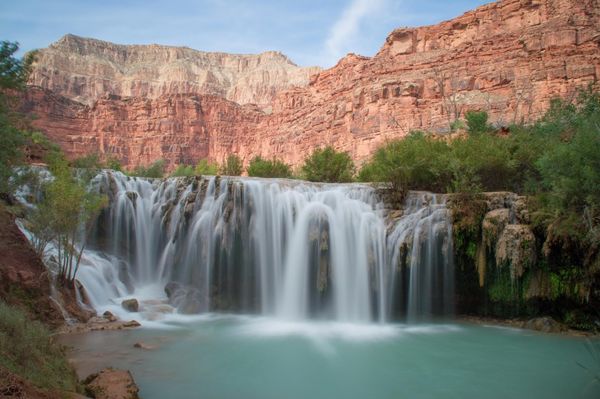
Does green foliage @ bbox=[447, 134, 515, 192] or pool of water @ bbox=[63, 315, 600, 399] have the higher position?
green foliage @ bbox=[447, 134, 515, 192]

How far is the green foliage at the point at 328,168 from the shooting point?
95.1ft

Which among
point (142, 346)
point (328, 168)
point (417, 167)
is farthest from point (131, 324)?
point (328, 168)

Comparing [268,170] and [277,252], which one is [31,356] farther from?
[268,170]

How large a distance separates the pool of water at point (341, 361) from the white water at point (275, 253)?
1.53m

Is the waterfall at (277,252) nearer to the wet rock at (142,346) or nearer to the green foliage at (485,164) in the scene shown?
the green foliage at (485,164)

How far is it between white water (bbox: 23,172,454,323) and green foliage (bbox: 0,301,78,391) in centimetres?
727

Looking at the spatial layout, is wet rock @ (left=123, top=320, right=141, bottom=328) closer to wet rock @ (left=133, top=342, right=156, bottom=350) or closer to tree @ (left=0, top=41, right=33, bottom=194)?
wet rock @ (left=133, top=342, right=156, bottom=350)

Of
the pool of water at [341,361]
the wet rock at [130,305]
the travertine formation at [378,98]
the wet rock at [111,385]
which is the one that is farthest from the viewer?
the travertine formation at [378,98]

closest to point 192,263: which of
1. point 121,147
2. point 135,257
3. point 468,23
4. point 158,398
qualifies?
point 135,257

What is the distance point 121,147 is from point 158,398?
264ft

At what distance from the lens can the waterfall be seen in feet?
46.5

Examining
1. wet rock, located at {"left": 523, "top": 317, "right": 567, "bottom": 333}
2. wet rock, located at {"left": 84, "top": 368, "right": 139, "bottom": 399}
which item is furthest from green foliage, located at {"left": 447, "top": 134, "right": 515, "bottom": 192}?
wet rock, located at {"left": 84, "top": 368, "right": 139, "bottom": 399}

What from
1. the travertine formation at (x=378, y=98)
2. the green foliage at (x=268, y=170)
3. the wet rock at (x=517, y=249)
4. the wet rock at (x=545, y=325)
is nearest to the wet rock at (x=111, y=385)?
the wet rock at (x=517, y=249)

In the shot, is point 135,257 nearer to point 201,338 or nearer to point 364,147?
point 201,338
